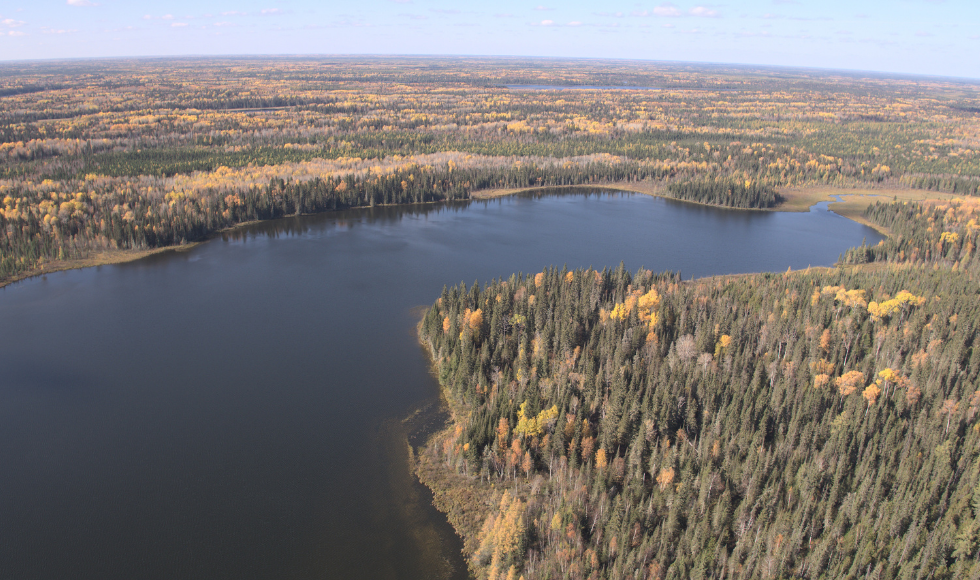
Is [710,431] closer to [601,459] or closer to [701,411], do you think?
[701,411]

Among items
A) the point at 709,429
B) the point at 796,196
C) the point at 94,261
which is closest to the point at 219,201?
the point at 94,261

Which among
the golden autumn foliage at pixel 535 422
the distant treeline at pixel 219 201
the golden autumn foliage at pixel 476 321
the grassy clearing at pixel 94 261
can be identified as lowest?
the golden autumn foliage at pixel 535 422

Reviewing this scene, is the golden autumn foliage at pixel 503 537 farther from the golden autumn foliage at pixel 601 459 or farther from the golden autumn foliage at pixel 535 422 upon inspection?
the golden autumn foliage at pixel 601 459

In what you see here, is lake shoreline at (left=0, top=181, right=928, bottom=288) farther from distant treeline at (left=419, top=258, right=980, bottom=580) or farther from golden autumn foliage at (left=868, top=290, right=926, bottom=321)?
distant treeline at (left=419, top=258, right=980, bottom=580)

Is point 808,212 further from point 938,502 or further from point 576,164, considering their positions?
point 938,502

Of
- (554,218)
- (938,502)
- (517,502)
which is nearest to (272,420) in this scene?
(517,502)

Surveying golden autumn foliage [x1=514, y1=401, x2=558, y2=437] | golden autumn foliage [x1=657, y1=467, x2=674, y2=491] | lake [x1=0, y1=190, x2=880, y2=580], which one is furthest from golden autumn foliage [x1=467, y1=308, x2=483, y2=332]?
golden autumn foliage [x1=657, y1=467, x2=674, y2=491]

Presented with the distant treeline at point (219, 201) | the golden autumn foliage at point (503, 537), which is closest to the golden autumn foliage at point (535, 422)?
the golden autumn foliage at point (503, 537)
